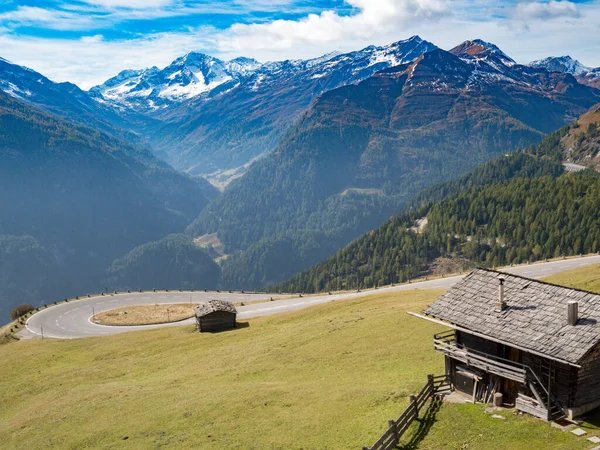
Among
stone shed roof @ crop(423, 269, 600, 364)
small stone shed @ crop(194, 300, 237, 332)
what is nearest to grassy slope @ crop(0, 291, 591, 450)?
stone shed roof @ crop(423, 269, 600, 364)

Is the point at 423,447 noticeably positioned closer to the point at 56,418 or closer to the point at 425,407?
Result: the point at 425,407

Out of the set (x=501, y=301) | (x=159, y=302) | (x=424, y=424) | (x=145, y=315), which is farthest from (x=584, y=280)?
(x=159, y=302)

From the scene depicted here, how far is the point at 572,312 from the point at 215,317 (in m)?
71.5

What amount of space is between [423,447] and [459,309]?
34.4 feet

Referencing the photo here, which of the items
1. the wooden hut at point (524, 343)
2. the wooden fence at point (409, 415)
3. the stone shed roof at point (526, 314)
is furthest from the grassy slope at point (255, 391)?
the stone shed roof at point (526, 314)

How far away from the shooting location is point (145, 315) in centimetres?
11894

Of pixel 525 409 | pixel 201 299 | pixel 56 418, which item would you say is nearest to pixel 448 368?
pixel 525 409

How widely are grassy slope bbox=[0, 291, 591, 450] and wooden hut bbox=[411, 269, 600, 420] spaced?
7.50ft

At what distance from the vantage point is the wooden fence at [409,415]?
1181 inches

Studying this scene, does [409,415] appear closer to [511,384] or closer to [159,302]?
[511,384]

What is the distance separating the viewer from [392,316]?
65.5 meters

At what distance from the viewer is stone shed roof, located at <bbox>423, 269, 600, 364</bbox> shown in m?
29.9

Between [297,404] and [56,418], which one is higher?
[297,404]

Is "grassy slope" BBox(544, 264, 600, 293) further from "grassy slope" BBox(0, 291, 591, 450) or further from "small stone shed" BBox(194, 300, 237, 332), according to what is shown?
"small stone shed" BBox(194, 300, 237, 332)
